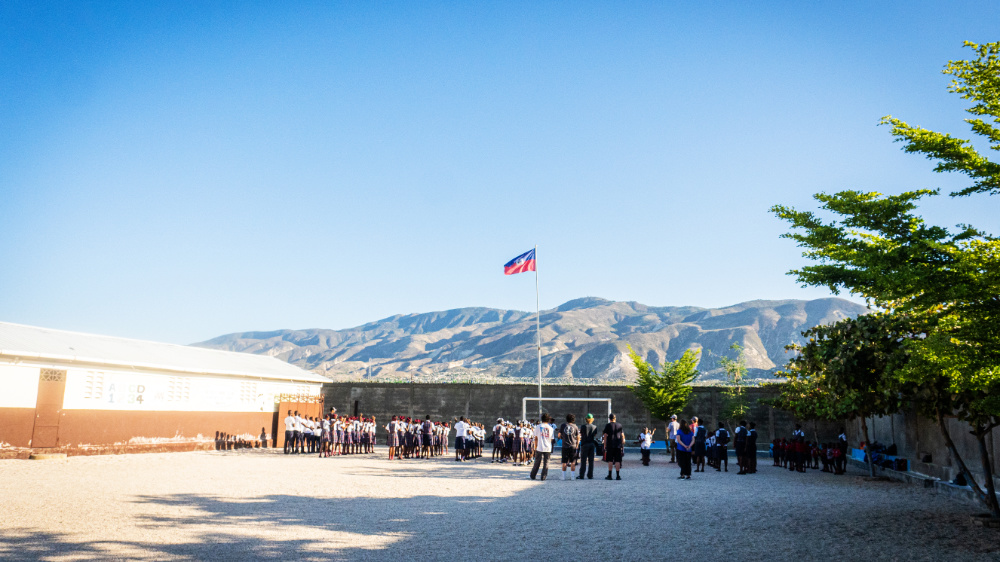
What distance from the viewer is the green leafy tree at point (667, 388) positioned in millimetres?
29609

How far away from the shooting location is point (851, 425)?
88.4ft

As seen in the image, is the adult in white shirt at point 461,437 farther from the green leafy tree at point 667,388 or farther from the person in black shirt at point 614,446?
the green leafy tree at point 667,388

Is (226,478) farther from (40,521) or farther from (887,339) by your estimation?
(887,339)

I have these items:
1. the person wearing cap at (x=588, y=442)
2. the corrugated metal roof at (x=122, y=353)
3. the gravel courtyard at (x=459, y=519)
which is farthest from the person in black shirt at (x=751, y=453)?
the corrugated metal roof at (x=122, y=353)

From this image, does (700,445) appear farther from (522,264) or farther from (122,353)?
(122,353)

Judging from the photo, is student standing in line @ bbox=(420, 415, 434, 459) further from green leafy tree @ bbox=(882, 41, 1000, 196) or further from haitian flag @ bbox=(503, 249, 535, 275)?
green leafy tree @ bbox=(882, 41, 1000, 196)

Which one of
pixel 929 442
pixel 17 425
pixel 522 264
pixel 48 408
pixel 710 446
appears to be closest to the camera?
pixel 929 442

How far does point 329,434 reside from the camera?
24.2 m

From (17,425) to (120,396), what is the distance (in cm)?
363

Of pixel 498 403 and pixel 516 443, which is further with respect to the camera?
pixel 498 403

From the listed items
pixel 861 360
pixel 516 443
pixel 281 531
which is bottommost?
pixel 281 531

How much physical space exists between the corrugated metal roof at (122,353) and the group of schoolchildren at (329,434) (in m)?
4.24

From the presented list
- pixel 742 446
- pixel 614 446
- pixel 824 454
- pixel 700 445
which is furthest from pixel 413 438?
pixel 824 454

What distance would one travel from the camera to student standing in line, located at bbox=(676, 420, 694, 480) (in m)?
16.7
